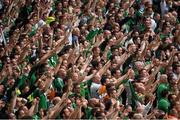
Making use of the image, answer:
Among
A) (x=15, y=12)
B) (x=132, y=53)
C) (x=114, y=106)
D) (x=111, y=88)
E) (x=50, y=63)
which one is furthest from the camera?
(x=15, y=12)

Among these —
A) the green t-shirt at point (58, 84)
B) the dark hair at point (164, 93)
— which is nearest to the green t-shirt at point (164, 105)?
the dark hair at point (164, 93)

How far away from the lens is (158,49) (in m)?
14.2

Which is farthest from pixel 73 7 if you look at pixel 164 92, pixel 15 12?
pixel 164 92

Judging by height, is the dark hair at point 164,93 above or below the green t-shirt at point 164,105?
above

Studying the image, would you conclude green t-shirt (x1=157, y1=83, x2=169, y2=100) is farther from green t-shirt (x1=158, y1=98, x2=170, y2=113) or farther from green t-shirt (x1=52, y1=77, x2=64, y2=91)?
green t-shirt (x1=52, y1=77, x2=64, y2=91)

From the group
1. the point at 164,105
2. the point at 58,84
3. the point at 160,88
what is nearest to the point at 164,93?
the point at 160,88

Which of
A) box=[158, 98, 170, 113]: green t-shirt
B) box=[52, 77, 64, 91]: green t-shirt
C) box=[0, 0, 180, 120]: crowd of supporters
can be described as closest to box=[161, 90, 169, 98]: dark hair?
box=[0, 0, 180, 120]: crowd of supporters

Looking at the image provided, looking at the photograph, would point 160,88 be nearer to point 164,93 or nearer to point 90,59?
point 164,93

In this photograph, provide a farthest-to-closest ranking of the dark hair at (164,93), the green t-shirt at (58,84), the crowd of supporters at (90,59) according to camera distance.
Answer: the dark hair at (164,93) < the green t-shirt at (58,84) < the crowd of supporters at (90,59)

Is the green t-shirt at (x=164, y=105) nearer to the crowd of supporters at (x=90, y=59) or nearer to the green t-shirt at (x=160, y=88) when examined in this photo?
the crowd of supporters at (x=90, y=59)

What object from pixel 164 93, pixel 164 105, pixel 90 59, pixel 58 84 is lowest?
pixel 164 105

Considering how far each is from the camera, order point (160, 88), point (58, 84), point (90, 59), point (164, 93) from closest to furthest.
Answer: point (58, 84) < point (164, 93) < point (160, 88) < point (90, 59)

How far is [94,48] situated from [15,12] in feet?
8.68

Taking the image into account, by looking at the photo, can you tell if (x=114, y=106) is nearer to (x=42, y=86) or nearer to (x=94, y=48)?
(x=42, y=86)
